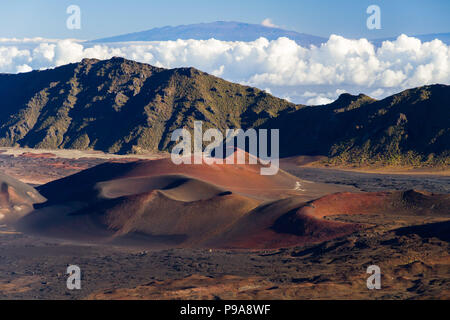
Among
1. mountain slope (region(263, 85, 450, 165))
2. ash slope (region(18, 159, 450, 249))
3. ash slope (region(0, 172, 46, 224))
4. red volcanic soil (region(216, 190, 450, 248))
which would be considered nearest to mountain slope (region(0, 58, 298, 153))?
mountain slope (region(263, 85, 450, 165))

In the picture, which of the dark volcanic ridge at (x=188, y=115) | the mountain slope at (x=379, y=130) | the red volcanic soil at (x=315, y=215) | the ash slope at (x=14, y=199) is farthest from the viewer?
the dark volcanic ridge at (x=188, y=115)

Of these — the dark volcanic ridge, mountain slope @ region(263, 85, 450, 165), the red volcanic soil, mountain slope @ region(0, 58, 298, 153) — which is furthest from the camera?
mountain slope @ region(0, 58, 298, 153)

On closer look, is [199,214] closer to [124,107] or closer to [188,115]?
[188,115]

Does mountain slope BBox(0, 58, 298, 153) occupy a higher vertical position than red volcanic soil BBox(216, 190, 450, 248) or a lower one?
higher

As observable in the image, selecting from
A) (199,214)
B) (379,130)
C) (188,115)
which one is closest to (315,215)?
(199,214)

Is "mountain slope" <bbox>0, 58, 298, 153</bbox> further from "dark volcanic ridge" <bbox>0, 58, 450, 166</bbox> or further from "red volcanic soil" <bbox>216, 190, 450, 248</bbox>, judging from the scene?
"red volcanic soil" <bbox>216, 190, 450, 248</bbox>

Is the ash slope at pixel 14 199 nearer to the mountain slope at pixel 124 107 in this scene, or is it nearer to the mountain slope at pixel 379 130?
the mountain slope at pixel 379 130

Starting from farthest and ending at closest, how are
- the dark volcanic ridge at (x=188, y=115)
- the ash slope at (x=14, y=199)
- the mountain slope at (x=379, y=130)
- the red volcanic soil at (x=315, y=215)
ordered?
1. the dark volcanic ridge at (x=188, y=115)
2. the mountain slope at (x=379, y=130)
3. the ash slope at (x=14, y=199)
4. the red volcanic soil at (x=315, y=215)

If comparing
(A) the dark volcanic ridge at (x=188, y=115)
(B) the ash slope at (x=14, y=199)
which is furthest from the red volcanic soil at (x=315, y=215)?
(A) the dark volcanic ridge at (x=188, y=115)
